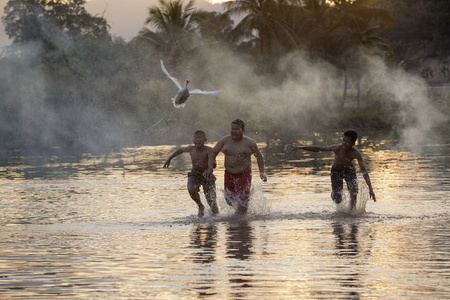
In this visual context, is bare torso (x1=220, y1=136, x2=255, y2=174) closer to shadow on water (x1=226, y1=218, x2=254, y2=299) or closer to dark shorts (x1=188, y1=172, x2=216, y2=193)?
dark shorts (x1=188, y1=172, x2=216, y2=193)

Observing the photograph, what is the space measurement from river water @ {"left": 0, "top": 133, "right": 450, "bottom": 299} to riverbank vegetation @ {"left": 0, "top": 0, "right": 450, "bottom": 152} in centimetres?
2049

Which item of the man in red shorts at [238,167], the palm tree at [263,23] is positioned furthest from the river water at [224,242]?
the palm tree at [263,23]

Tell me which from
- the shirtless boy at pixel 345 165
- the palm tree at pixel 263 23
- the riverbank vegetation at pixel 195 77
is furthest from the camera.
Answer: the palm tree at pixel 263 23

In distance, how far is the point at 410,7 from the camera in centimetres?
→ 7488

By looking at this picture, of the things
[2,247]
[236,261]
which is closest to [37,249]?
[2,247]

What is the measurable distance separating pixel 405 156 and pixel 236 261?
1826cm

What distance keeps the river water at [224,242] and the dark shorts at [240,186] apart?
309 millimetres

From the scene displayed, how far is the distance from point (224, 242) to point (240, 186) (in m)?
2.43

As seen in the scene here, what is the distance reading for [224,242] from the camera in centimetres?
941

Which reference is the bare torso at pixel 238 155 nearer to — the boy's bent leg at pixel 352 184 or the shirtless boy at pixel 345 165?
the shirtless boy at pixel 345 165

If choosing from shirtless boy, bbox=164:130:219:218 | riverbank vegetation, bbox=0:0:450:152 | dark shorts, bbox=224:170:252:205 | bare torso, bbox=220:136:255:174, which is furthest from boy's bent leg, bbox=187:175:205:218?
riverbank vegetation, bbox=0:0:450:152

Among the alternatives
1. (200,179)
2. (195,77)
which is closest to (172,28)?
(195,77)

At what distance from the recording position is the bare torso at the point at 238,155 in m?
11.7

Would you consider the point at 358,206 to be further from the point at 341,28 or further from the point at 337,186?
the point at 341,28
